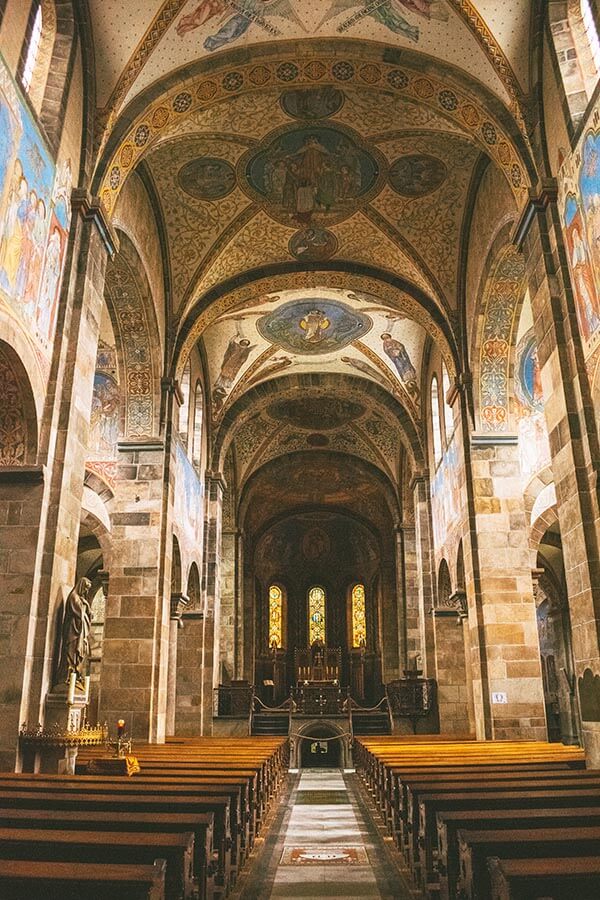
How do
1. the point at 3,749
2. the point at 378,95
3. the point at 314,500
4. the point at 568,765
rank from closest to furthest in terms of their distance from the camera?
1. the point at 3,749
2. the point at 568,765
3. the point at 378,95
4. the point at 314,500

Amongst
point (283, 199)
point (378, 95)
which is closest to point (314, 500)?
point (283, 199)

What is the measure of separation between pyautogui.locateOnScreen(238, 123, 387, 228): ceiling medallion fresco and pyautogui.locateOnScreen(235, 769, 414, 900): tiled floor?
11.5 m

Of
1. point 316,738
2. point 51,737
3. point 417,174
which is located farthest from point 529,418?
point 51,737

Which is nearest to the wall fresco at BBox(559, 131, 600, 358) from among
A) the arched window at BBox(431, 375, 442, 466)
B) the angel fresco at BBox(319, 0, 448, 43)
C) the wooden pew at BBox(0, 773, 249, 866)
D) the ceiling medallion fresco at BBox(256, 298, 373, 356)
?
the angel fresco at BBox(319, 0, 448, 43)

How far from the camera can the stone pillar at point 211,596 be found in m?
20.5

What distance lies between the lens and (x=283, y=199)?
1548cm

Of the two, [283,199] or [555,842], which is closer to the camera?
[555,842]

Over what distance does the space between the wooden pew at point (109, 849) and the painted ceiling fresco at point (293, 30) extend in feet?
33.0

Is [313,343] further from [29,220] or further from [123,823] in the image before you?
[123,823]

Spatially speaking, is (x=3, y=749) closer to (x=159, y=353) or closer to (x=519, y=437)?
(x=159, y=353)

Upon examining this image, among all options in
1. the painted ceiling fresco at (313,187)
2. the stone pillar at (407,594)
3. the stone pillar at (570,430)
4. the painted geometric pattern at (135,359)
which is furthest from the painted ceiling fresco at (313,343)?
the stone pillar at (570,430)

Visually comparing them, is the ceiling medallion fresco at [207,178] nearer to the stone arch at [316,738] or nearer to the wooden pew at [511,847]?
the wooden pew at [511,847]

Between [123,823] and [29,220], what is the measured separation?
22.7 feet

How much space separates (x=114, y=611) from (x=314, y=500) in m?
19.4
